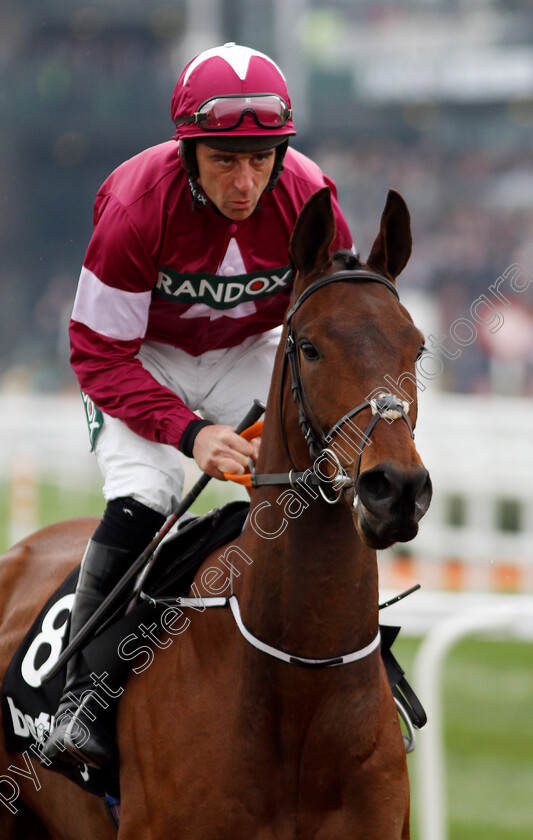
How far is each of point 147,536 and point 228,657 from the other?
57cm

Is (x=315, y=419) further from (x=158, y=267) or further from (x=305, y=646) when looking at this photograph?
(x=158, y=267)

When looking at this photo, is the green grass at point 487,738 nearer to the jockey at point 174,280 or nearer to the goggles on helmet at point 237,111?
the jockey at point 174,280

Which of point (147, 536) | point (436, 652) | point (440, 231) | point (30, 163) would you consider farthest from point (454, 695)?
point (30, 163)

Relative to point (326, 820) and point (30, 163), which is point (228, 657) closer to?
point (326, 820)

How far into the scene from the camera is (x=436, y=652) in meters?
3.91

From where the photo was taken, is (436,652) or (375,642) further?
(436,652)

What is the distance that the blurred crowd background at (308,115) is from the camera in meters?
24.0

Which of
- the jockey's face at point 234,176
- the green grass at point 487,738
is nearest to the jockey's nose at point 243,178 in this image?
the jockey's face at point 234,176

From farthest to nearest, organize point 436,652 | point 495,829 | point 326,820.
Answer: point 495,829 < point 436,652 < point 326,820

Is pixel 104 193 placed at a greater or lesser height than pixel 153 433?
greater

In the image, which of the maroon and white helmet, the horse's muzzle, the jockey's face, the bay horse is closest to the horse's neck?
the bay horse

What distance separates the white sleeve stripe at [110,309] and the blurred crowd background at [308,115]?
61.5ft

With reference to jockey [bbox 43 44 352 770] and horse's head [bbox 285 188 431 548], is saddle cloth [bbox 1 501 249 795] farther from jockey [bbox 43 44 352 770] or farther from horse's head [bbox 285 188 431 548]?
horse's head [bbox 285 188 431 548]

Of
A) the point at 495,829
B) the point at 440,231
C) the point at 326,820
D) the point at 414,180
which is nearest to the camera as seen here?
the point at 326,820
